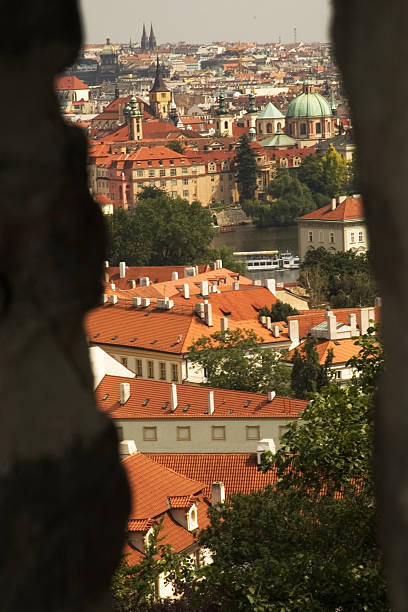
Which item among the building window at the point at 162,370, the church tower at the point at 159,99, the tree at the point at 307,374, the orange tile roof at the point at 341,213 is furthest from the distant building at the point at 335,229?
the church tower at the point at 159,99

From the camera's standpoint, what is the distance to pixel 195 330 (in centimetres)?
4747

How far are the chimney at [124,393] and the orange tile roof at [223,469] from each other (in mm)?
5180

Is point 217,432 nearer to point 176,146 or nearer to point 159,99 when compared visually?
point 176,146

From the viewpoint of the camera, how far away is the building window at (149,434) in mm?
34219

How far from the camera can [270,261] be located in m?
85.4

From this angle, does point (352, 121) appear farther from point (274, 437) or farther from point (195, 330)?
point (195, 330)

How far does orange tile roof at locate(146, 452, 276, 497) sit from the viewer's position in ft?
86.4

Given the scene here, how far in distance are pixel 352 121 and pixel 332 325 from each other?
4473cm

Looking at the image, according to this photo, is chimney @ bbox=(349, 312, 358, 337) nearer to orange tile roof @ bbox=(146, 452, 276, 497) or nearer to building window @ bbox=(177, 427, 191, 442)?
building window @ bbox=(177, 427, 191, 442)

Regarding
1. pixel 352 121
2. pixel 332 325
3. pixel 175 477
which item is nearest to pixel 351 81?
pixel 352 121

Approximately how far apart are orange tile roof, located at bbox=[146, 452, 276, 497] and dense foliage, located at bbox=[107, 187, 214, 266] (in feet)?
152

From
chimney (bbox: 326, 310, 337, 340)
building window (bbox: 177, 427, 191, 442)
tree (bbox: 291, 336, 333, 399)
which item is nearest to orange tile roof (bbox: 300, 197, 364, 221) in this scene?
chimney (bbox: 326, 310, 337, 340)

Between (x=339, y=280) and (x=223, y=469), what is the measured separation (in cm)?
3741

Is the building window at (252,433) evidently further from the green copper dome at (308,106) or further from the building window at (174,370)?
the green copper dome at (308,106)
